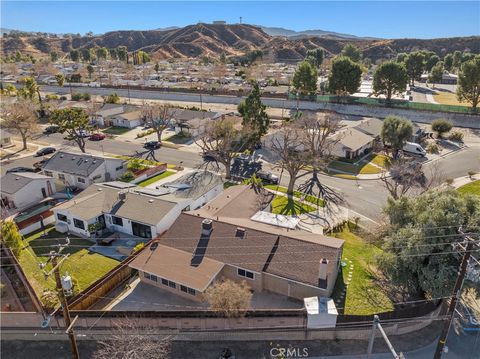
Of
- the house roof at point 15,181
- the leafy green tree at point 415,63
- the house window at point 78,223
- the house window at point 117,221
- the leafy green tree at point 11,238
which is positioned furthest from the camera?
the leafy green tree at point 415,63

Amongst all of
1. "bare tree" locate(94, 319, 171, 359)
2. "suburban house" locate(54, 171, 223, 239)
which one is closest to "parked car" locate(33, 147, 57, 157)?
"suburban house" locate(54, 171, 223, 239)

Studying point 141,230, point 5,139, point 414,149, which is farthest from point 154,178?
point 414,149

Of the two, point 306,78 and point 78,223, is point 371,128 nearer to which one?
point 306,78

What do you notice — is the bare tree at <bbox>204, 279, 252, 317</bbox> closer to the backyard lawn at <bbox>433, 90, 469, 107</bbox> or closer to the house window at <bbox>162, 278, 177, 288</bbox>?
the house window at <bbox>162, 278, 177, 288</bbox>

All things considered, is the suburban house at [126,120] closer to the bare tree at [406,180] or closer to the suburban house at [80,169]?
the suburban house at [80,169]

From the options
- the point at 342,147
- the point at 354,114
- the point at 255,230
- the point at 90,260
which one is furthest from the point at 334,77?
the point at 90,260

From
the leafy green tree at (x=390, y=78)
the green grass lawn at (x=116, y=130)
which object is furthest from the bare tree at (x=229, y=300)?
the leafy green tree at (x=390, y=78)
